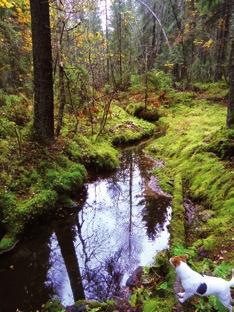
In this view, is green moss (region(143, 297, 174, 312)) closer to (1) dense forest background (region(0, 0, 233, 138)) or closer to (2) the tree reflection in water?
(2) the tree reflection in water

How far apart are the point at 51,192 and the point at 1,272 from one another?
97.2 inches

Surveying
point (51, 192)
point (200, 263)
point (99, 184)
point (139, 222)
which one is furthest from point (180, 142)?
point (200, 263)

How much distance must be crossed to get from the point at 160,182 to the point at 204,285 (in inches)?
266

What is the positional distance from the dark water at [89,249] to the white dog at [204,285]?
91.9 inches

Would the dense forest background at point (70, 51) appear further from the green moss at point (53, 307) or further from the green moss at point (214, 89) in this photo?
the green moss at point (53, 307)

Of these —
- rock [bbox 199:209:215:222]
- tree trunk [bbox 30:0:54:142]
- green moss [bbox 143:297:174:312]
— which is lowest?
rock [bbox 199:209:215:222]

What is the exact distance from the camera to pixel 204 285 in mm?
3818

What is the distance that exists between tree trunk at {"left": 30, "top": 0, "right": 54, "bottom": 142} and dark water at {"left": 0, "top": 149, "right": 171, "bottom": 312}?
221 cm

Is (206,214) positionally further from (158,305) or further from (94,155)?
(94,155)

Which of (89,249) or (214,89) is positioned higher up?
(214,89)

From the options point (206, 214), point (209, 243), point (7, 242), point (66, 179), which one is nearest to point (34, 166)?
point (66, 179)

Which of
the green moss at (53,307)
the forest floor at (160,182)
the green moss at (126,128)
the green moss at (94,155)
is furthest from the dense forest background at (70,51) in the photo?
the green moss at (53,307)

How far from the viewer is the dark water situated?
606 cm

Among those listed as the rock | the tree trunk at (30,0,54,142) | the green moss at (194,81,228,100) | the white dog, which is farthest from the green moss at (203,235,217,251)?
the green moss at (194,81,228,100)
